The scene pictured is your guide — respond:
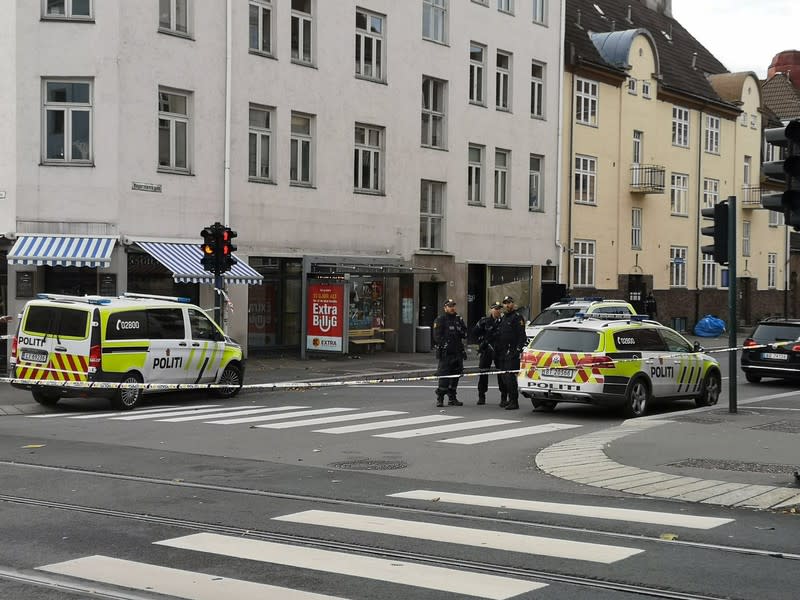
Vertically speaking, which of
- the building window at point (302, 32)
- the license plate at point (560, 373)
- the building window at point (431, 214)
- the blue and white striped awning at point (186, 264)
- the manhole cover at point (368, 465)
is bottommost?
the manhole cover at point (368, 465)

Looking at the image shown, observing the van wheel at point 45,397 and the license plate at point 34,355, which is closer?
the license plate at point 34,355

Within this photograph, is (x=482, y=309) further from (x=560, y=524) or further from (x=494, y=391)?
(x=560, y=524)

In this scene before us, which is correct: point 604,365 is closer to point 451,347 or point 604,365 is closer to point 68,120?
point 451,347

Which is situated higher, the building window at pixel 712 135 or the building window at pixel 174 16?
the building window at pixel 712 135

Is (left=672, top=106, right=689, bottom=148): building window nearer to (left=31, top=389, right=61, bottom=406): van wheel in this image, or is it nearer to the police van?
the police van

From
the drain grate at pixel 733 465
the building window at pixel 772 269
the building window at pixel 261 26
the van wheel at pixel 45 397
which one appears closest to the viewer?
the drain grate at pixel 733 465

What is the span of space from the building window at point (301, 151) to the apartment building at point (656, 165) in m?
13.9

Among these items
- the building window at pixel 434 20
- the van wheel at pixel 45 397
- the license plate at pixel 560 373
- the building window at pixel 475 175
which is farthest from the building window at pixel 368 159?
the license plate at pixel 560 373

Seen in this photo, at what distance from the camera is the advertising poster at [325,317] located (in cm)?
3109

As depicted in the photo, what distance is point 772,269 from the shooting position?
2366 inches

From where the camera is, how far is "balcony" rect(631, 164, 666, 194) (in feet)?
157

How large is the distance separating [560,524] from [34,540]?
3.98m

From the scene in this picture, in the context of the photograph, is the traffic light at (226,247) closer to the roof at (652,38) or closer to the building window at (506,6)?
the building window at (506,6)

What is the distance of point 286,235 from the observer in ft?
104
